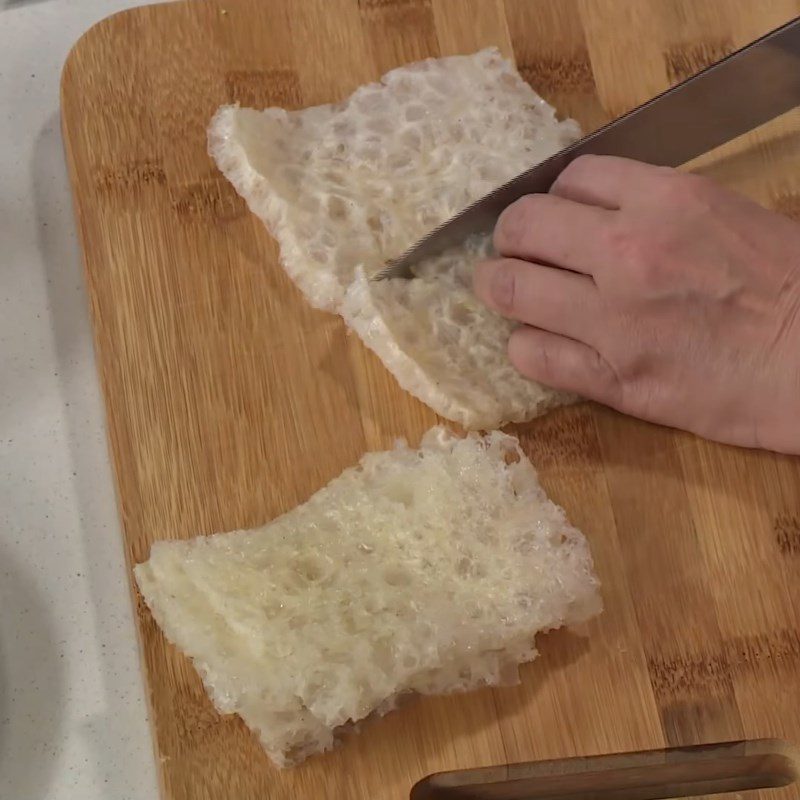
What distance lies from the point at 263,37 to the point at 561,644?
66cm

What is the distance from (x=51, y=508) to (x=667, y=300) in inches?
25.3

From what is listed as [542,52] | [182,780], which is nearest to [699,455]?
[542,52]

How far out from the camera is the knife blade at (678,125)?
868 mm

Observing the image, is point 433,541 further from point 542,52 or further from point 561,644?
point 542,52

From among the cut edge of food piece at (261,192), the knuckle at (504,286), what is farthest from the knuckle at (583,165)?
the cut edge of food piece at (261,192)

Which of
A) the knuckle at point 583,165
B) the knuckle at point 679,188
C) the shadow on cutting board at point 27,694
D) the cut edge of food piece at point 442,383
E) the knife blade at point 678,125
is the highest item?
the knife blade at point 678,125

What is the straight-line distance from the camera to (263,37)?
0.97 meters

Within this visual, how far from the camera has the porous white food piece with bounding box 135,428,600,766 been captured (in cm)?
80

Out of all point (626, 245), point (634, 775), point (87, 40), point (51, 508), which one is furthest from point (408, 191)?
point (634, 775)

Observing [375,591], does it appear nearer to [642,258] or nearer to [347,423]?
[347,423]

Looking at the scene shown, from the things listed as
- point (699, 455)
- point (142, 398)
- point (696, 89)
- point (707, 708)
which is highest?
point (696, 89)

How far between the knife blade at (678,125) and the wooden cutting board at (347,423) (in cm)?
5

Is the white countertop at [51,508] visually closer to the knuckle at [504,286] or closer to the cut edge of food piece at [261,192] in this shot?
the cut edge of food piece at [261,192]

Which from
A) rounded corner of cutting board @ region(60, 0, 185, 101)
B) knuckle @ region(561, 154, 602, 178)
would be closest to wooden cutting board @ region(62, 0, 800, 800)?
rounded corner of cutting board @ region(60, 0, 185, 101)
